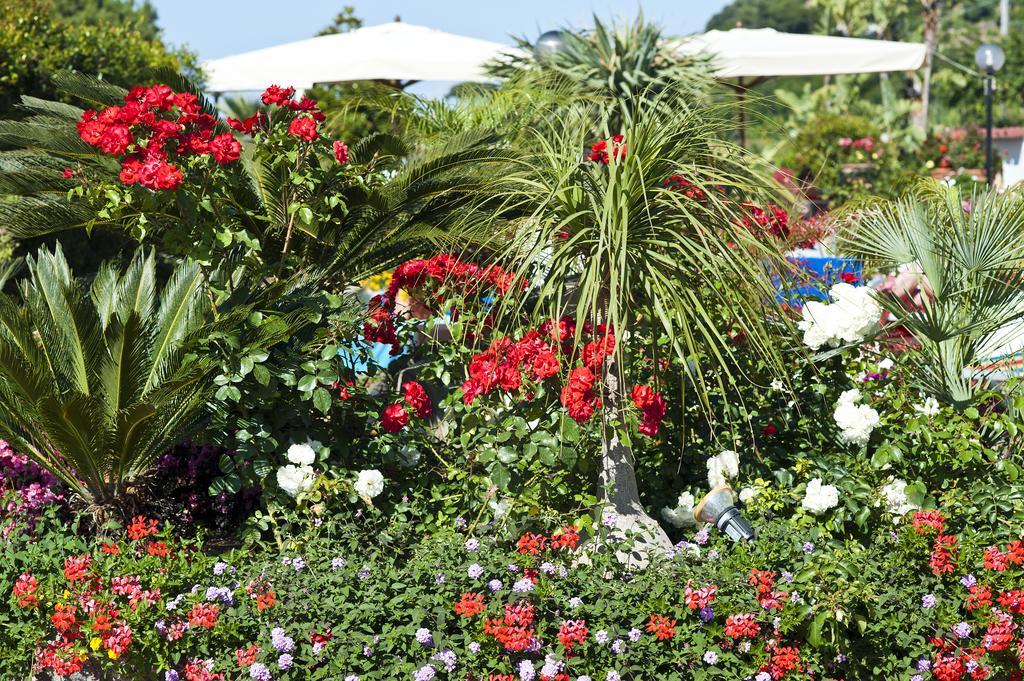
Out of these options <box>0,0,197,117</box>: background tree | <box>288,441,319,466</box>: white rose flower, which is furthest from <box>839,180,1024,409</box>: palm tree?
<box>0,0,197,117</box>: background tree

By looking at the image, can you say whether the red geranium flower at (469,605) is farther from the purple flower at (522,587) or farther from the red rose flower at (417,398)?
the red rose flower at (417,398)

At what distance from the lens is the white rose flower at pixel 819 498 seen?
357 centimetres

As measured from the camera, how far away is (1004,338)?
4238mm

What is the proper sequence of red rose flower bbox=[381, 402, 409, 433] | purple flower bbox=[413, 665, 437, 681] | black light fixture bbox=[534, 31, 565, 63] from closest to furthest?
purple flower bbox=[413, 665, 437, 681]
red rose flower bbox=[381, 402, 409, 433]
black light fixture bbox=[534, 31, 565, 63]

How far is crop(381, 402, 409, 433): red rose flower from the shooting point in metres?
3.82

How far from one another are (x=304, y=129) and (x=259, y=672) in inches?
72.6

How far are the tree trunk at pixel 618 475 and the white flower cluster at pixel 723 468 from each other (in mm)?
264

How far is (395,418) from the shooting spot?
3818mm

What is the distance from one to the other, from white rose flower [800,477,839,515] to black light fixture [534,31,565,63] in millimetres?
5279

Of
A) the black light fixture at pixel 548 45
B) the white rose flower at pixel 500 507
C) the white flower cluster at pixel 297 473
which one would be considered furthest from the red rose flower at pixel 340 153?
the black light fixture at pixel 548 45

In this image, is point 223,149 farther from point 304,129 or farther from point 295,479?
point 295,479

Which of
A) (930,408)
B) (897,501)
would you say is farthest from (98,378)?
(930,408)

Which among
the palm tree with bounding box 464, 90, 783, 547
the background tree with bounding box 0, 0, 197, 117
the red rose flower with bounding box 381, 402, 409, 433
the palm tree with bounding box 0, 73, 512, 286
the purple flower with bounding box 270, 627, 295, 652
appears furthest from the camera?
the background tree with bounding box 0, 0, 197, 117

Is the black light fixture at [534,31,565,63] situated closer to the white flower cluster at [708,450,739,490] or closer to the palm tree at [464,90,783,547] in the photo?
the palm tree at [464,90,783,547]
